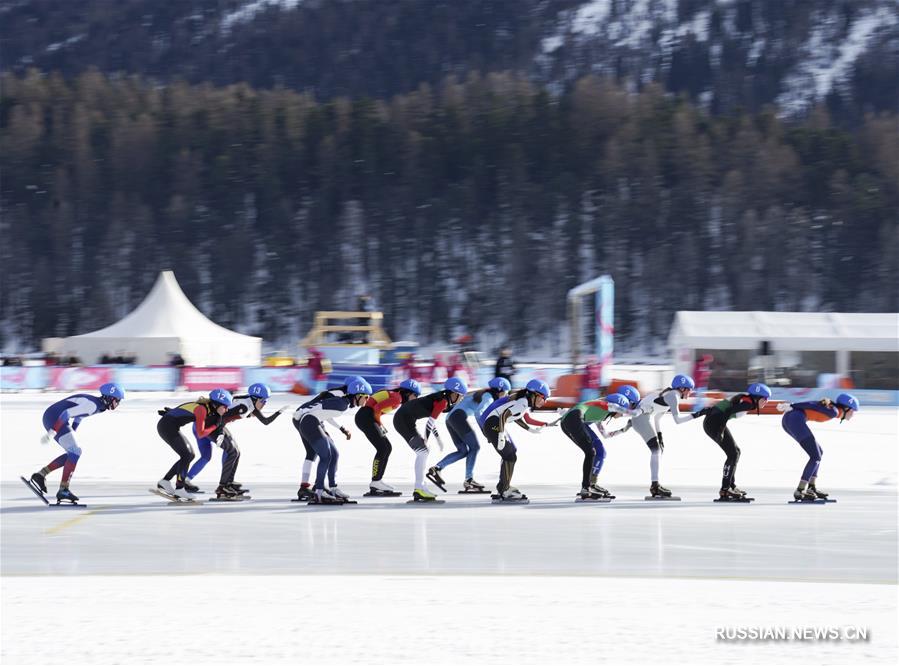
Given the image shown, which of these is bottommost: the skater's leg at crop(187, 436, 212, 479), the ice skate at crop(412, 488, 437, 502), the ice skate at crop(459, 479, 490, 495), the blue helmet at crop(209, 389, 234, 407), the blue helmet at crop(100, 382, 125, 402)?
the ice skate at crop(459, 479, 490, 495)

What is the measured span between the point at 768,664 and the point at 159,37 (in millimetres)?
129182

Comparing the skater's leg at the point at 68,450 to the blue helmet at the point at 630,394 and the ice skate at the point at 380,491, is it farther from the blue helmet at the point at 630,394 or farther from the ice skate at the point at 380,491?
the blue helmet at the point at 630,394

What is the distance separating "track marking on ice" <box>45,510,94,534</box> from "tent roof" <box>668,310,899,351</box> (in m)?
16.5

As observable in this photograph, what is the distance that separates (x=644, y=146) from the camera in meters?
58.0

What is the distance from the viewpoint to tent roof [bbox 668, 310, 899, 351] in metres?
23.8

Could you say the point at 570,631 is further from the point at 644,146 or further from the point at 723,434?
the point at 644,146

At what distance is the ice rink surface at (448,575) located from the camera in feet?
18.0

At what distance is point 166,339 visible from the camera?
97.8 feet

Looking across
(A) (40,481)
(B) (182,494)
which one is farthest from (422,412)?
(A) (40,481)

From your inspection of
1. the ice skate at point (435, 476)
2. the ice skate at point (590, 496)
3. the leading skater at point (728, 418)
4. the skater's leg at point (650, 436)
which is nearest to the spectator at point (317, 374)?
the ice skate at point (435, 476)

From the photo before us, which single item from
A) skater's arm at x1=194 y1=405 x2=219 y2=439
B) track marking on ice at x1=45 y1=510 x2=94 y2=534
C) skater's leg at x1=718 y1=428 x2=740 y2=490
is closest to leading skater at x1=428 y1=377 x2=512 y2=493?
skater's leg at x1=718 y1=428 x2=740 y2=490

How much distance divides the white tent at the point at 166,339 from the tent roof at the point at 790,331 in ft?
41.2

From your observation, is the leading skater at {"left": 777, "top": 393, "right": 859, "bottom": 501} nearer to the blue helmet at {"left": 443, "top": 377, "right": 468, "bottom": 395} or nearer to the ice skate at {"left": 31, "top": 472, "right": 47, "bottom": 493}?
the blue helmet at {"left": 443, "top": 377, "right": 468, "bottom": 395}

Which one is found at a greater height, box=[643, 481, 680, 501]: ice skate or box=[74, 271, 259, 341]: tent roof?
box=[74, 271, 259, 341]: tent roof
